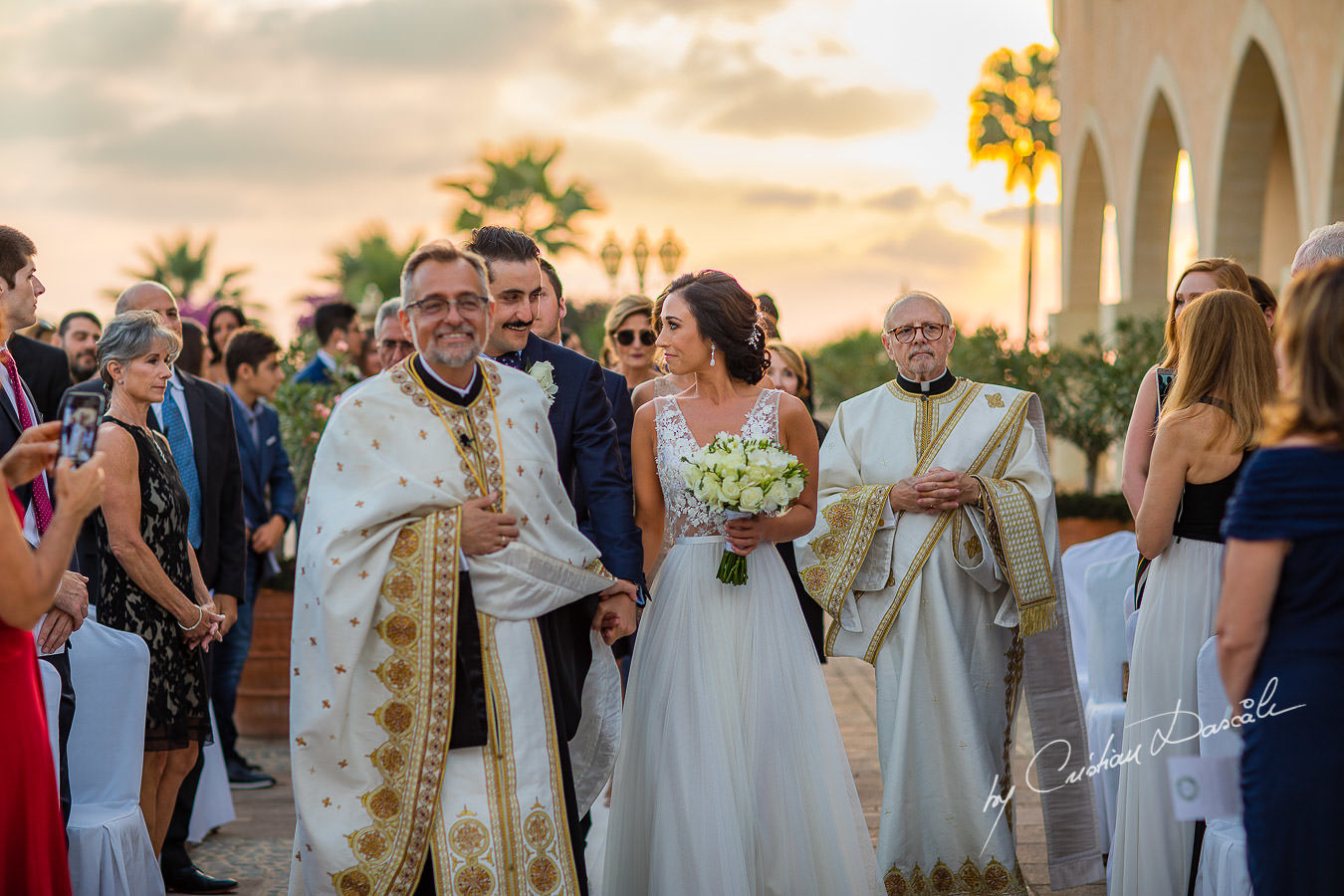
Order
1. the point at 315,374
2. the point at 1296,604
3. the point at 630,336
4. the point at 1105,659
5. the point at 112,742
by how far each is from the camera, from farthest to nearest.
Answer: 1. the point at 315,374
2. the point at 630,336
3. the point at 1105,659
4. the point at 112,742
5. the point at 1296,604

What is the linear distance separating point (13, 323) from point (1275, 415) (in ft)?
13.9

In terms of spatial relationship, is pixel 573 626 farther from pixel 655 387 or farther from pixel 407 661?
pixel 655 387

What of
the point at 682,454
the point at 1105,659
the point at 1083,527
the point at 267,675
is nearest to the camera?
the point at 682,454

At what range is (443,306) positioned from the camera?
4.21 m

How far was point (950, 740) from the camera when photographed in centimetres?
576

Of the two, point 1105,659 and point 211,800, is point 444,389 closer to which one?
point 211,800

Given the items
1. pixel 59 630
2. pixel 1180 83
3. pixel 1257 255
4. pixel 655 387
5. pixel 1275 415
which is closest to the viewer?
pixel 1275 415

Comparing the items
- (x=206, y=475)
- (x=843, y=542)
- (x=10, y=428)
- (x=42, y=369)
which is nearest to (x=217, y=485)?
(x=206, y=475)

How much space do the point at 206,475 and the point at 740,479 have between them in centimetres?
289

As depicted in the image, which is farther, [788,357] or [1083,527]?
[1083,527]

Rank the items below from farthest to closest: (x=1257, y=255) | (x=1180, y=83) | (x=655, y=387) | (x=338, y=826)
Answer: (x=1180, y=83), (x=1257, y=255), (x=655, y=387), (x=338, y=826)

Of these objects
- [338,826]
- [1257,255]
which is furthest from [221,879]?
[1257,255]

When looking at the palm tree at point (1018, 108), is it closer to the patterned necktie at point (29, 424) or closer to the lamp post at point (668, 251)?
the lamp post at point (668, 251)

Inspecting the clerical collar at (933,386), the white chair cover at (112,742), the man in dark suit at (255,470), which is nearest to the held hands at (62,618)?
the white chair cover at (112,742)
